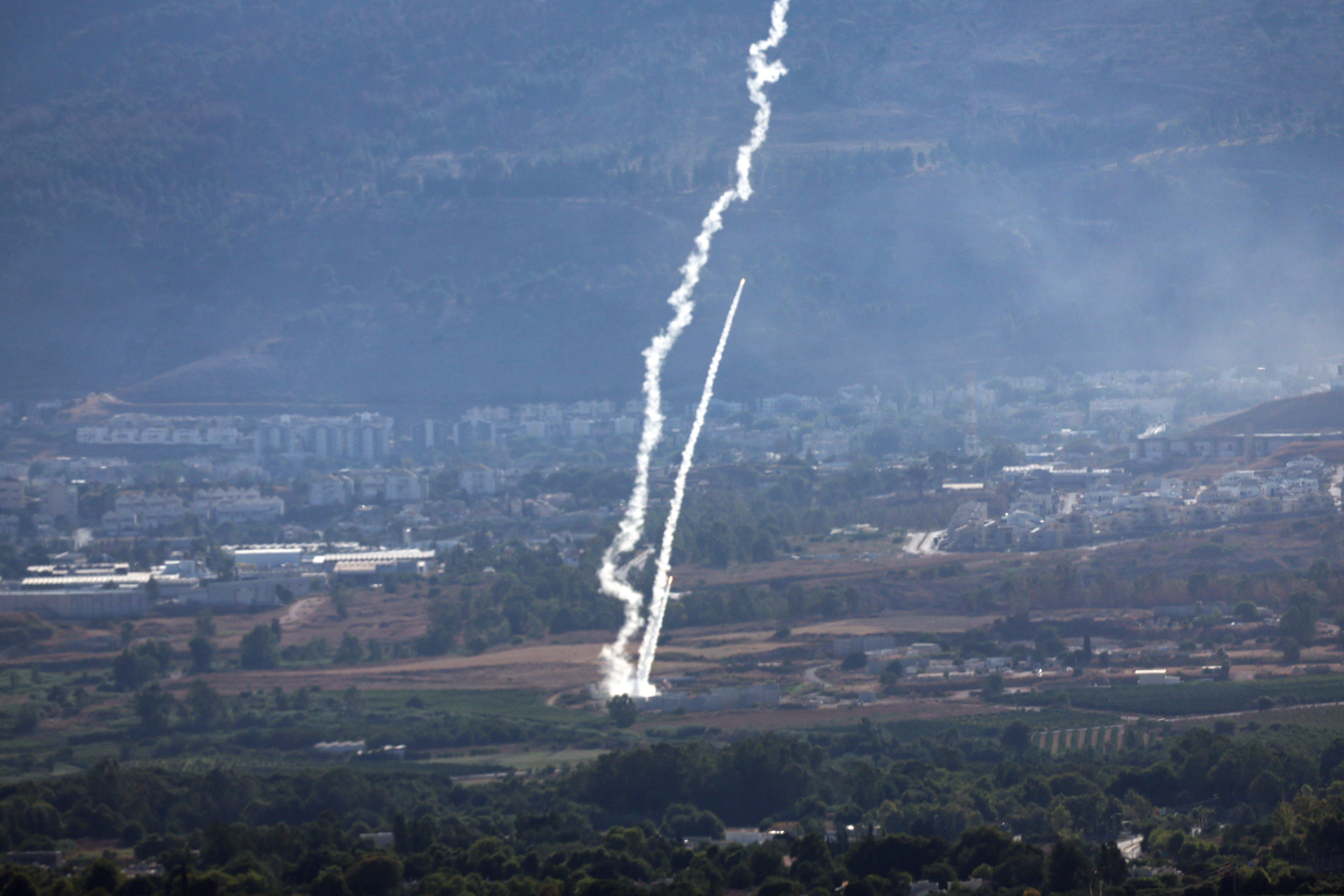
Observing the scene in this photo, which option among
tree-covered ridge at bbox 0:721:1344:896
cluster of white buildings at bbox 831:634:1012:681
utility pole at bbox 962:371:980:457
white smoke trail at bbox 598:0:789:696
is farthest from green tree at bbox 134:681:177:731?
utility pole at bbox 962:371:980:457

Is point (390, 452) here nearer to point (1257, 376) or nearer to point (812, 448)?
point (812, 448)

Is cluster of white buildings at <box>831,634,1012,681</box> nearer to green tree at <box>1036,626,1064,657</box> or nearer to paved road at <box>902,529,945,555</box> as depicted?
green tree at <box>1036,626,1064,657</box>

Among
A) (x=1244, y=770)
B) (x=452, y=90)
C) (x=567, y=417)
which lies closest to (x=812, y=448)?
(x=567, y=417)

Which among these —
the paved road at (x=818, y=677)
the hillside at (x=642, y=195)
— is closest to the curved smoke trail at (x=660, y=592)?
the paved road at (x=818, y=677)

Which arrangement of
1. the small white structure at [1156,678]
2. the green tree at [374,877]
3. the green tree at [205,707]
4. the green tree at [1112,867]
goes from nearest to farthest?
1. the green tree at [1112,867]
2. the green tree at [374,877]
3. the small white structure at [1156,678]
4. the green tree at [205,707]

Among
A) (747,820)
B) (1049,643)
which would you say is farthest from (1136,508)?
(747,820)

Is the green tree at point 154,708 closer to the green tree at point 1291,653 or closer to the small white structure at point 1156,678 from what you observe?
the small white structure at point 1156,678
